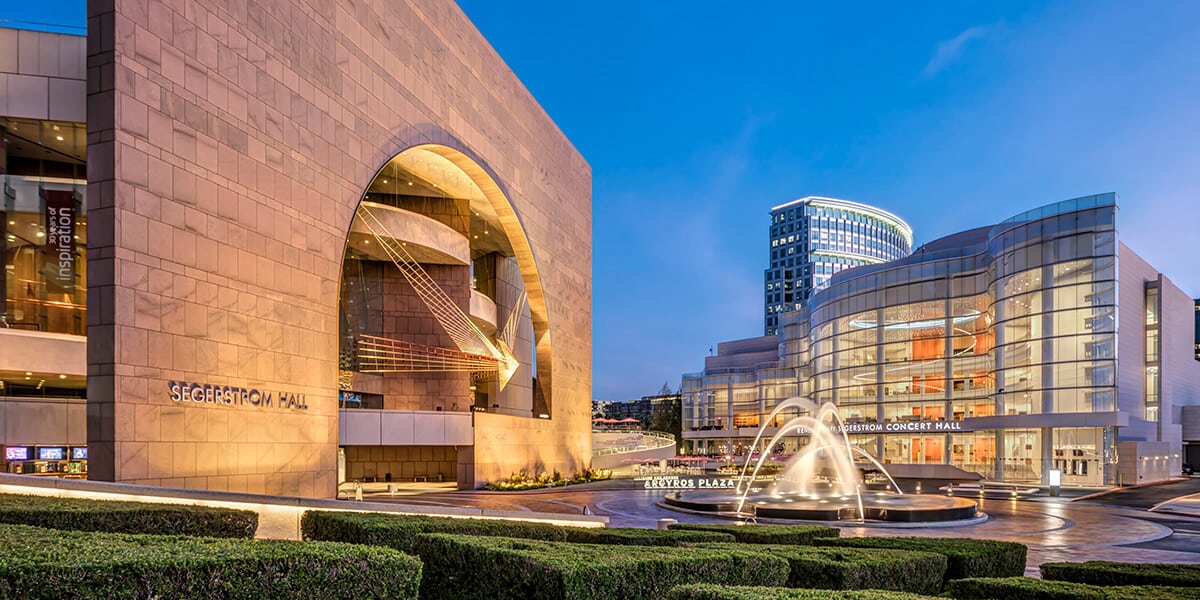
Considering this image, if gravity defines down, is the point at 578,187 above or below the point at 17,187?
above

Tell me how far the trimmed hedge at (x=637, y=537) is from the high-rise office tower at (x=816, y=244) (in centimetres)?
15691

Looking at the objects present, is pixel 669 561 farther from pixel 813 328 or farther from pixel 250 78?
pixel 813 328

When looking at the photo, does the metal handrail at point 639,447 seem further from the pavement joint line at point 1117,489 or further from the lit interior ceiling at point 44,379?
the lit interior ceiling at point 44,379

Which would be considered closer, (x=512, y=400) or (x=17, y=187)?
(x=17, y=187)

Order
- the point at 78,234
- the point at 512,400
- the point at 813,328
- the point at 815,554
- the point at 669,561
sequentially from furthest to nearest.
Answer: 1. the point at 813,328
2. the point at 512,400
3. the point at 78,234
4. the point at 815,554
5. the point at 669,561

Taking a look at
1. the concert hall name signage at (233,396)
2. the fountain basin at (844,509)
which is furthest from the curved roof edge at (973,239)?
the concert hall name signage at (233,396)

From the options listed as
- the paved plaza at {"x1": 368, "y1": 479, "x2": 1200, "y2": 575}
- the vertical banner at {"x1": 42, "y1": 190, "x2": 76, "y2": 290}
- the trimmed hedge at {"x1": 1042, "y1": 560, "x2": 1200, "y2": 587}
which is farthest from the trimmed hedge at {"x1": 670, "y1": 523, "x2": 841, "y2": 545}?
the vertical banner at {"x1": 42, "y1": 190, "x2": 76, "y2": 290}

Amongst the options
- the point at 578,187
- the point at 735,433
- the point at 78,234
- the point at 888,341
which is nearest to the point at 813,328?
the point at 888,341

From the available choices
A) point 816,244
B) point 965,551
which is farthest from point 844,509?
point 816,244

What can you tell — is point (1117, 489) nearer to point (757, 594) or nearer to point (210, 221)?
point (210, 221)

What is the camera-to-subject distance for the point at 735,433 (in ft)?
357

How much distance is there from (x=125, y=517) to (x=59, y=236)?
16606 millimetres

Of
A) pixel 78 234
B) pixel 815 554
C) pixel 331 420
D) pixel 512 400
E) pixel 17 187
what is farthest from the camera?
pixel 512 400

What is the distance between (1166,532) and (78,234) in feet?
118
